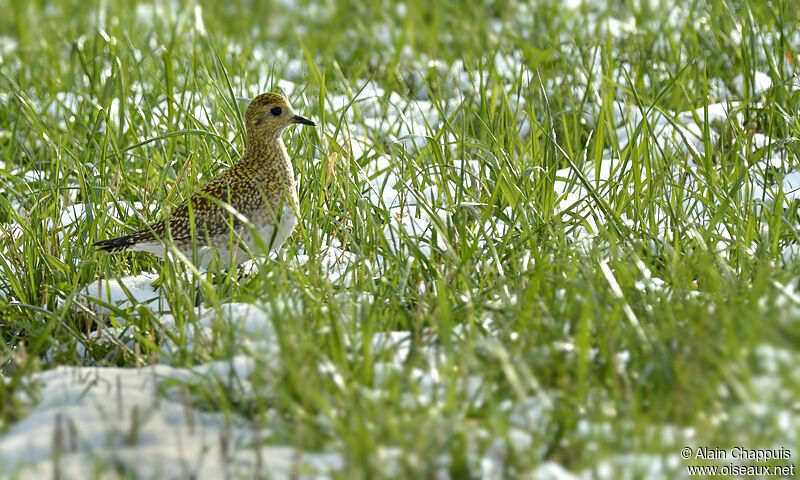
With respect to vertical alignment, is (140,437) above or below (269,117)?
below

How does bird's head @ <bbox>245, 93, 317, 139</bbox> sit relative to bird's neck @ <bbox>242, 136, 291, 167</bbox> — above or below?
above

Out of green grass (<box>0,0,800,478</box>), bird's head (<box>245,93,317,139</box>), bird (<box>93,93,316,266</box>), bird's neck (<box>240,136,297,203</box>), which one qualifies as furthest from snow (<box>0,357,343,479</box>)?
bird's head (<box>245,93,317,139</box>)

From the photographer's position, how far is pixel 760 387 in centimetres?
315

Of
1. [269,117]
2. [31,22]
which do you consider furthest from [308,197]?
[31,22]

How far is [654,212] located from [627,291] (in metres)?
1.22

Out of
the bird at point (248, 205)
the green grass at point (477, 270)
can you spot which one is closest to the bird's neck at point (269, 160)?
the bird at point (248, 205)

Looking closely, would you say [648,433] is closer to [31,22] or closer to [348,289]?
[348,289]

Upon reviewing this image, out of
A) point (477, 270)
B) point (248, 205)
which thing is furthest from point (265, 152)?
point (477, 270)

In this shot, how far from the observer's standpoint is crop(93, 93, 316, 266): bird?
5.01m

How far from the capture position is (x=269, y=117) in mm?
5480

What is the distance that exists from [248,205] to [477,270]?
1.31 meters

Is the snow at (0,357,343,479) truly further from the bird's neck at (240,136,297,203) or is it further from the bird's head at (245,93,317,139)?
the bird's head at (245,93,317,139)

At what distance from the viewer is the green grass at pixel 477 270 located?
3172 millimetres

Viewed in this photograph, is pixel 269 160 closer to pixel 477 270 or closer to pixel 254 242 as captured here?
pixel 254 242
